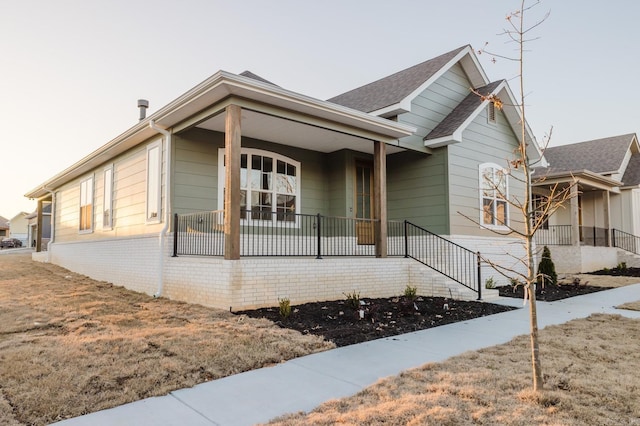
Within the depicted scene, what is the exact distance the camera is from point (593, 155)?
20.7 meters

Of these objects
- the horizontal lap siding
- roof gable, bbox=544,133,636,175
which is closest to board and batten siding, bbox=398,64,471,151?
the horizontal lap siding

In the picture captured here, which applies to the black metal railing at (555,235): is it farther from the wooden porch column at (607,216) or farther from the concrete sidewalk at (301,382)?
the concrete sidewalk at (301,382)

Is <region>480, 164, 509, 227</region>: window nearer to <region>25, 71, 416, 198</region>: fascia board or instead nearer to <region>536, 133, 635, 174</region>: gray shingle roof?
<region>25, 71, 416, 198</region>: fascia board

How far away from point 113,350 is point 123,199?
7587 mm

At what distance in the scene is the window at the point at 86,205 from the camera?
1360 cm

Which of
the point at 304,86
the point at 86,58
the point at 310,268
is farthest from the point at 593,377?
the point at 304,86

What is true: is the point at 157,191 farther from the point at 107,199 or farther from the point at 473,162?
the point at 473,162

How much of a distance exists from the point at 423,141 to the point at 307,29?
5218 mm

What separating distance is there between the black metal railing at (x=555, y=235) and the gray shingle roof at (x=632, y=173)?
452 centimetres

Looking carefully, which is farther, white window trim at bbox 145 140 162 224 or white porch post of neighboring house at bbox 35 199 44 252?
white porch post of neighboring house at bbox 35 199 44 252

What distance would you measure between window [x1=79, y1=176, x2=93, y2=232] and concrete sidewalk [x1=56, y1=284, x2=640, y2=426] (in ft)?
37.2

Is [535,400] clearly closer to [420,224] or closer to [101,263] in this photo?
[420,224]

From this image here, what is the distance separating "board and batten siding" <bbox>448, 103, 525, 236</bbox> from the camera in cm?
1154

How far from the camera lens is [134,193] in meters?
10.9
